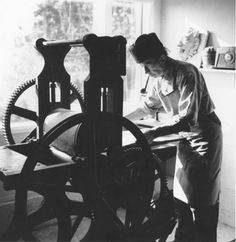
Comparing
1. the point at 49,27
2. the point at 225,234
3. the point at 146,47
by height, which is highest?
the point at 49,27

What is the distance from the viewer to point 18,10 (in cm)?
335

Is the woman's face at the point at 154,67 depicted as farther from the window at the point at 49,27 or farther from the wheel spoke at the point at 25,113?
the window at the point at 49,27

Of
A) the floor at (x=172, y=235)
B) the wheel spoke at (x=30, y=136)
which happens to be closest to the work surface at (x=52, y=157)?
the wheel spoke at (x=30, y=136)

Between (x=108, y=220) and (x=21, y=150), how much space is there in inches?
25.8

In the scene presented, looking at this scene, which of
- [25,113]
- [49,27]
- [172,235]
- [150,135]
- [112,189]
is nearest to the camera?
[112,189]

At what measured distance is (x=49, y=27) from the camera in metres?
3.53

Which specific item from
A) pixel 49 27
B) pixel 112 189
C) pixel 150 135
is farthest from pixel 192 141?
pixel 49 27

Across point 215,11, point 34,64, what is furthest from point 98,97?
point 215,11

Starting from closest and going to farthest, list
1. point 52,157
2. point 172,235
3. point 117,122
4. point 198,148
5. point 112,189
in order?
point 117,122 < point 112,189 < point 52,157 < point 198,148 < point 172,235

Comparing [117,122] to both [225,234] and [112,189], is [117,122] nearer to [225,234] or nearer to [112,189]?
[112,189]

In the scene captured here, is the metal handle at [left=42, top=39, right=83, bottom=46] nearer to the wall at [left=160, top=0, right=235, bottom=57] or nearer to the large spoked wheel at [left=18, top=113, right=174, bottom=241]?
the large spoked wheel at [left=18, top=113, right=174, bottom=241]

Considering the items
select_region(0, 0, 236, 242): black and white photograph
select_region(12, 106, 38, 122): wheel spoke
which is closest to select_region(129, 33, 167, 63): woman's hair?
select_region(0, 0, 236, 242): black and white photograph

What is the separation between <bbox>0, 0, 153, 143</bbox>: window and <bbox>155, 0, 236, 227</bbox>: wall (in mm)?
595

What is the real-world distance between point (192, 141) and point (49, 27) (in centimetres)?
174
